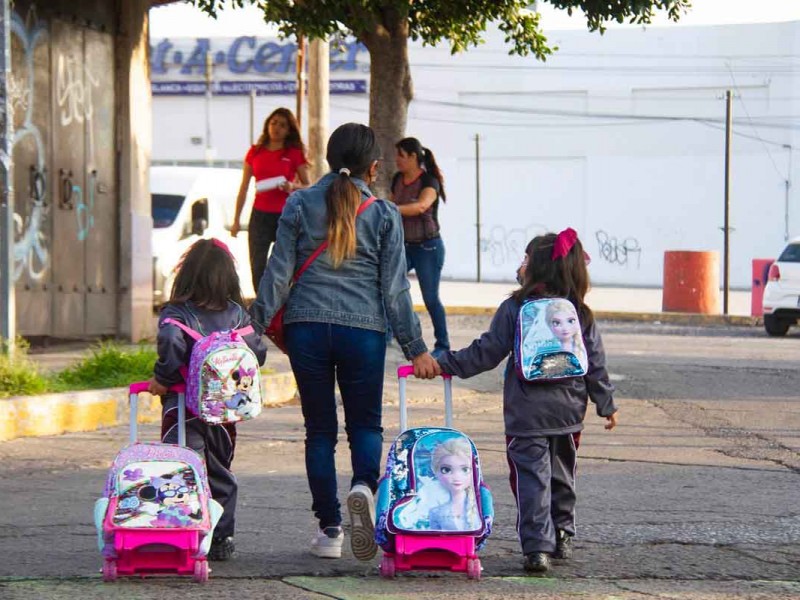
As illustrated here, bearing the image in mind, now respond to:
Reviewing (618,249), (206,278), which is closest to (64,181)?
(206,278)

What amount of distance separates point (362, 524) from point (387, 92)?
7.26 meters

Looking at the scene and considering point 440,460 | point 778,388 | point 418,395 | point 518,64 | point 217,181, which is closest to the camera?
point 440,460

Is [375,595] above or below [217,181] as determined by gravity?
below

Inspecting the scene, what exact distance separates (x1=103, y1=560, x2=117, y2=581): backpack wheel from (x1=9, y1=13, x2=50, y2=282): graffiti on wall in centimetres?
732

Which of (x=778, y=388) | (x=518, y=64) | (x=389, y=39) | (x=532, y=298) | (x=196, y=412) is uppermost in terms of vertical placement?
→ (x=518, y=64)

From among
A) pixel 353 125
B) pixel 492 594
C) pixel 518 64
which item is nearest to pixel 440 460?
pixel 492 594

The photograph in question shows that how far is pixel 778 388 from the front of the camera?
11.6 metres

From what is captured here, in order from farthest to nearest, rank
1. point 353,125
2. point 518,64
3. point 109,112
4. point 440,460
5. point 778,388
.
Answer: point 518,64
point 109,112
point 778,388
point 353,125
point 440,460

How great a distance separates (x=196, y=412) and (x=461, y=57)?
4814cm

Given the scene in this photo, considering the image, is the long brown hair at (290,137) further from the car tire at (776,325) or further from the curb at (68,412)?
the car tire at (776,325)

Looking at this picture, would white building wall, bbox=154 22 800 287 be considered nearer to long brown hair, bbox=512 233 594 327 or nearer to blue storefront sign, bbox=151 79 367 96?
blue storefront sign, bbox=151 79 367 96

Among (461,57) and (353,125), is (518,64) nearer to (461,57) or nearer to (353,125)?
(461,57)

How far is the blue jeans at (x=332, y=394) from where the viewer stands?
517 cm

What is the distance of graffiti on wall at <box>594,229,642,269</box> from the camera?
163 feet
